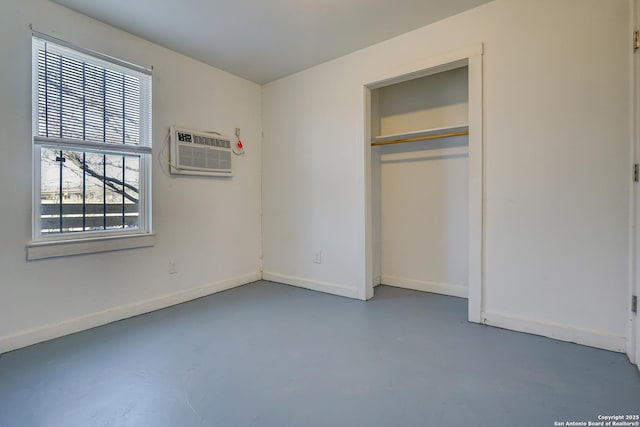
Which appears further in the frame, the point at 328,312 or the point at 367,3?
the point at 328,312

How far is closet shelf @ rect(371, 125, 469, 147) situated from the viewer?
280cm

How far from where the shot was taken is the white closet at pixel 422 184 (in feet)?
10.1

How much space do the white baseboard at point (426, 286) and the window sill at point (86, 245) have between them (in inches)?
96.5

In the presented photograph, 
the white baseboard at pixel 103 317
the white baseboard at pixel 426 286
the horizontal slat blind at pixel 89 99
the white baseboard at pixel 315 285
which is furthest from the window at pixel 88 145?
the white baseboard at pixel 426 286

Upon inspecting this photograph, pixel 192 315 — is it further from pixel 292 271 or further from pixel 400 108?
pixel 400 108

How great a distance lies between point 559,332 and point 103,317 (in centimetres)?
330

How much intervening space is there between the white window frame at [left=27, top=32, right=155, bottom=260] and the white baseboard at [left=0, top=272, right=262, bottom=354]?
0.50m

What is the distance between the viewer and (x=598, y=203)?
1951 millimetres

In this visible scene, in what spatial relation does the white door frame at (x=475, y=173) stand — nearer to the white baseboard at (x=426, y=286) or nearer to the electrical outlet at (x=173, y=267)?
the white baseboard at (x=426, y=286)

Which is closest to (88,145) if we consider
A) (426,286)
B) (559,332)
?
(426,286)

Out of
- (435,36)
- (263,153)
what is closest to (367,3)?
(435,36)

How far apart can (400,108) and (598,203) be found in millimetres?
2047

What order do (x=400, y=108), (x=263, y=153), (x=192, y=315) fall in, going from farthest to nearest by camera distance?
(x=263, y=153) → (x=400, y=108) → (x=192, y=315)

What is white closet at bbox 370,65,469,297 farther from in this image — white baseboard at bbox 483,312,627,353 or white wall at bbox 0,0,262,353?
white wall at bbox 0,0,262,353
